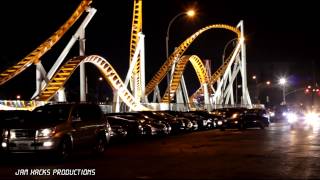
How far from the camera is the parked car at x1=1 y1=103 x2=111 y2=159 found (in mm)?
16609

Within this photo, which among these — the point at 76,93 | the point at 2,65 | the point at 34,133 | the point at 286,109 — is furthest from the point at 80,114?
the point at 76,93

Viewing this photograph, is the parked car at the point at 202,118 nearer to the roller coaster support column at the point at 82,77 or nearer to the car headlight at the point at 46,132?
the roller coaster support column at the point at 82,77

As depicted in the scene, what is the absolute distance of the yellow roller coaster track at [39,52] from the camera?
175 feet

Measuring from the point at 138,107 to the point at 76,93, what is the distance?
49.1 meters

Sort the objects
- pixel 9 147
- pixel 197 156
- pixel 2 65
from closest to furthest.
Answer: pixel 9 147 → pixel 197 156 → pixel 2 65

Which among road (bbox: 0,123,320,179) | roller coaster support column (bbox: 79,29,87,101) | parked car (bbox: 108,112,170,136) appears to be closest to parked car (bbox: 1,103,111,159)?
road (bbox: 0,123,320,179)

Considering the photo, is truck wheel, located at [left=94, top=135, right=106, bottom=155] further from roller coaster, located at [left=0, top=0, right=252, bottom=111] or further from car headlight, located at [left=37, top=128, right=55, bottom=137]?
roller coaster, located at [left=0, top=0, right=252, bottom=111]

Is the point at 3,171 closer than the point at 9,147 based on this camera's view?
Yes

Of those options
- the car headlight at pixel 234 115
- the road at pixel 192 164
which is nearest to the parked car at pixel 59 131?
the road at pixel 192 164

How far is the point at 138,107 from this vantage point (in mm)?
60188

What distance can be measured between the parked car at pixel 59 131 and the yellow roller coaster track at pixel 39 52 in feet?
117

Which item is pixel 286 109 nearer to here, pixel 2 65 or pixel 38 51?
pixel 38 51

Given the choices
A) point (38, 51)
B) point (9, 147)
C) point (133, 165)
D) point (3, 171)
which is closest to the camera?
point (3, 171)

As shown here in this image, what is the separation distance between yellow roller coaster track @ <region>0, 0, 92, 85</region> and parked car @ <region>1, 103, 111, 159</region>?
35.8 m
